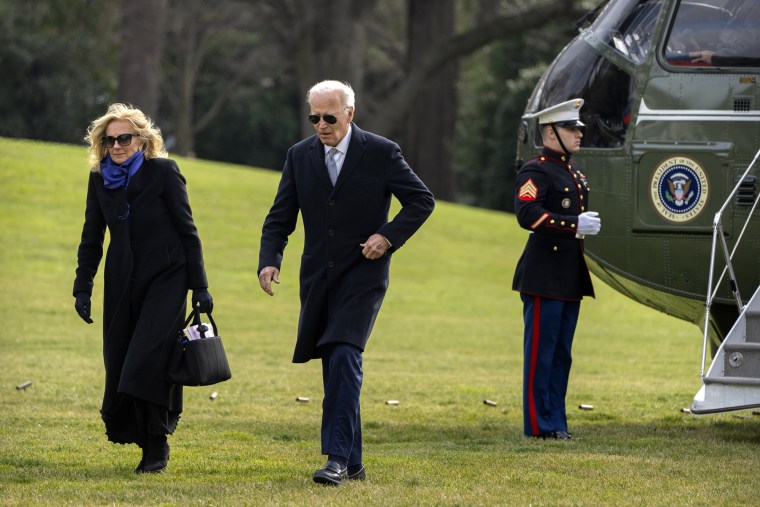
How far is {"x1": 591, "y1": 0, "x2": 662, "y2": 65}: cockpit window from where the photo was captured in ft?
30.3

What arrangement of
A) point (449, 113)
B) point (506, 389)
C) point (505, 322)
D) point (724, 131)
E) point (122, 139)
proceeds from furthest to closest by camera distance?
point (449, 113), point (505, 322), point (506, 389), point (724, 131), point (122, 139)

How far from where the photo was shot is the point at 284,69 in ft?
170

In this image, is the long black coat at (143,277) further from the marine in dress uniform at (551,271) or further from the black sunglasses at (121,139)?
the marine in dress uniform at (551,271)

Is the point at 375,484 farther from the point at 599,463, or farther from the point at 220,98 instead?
the point at 220,98

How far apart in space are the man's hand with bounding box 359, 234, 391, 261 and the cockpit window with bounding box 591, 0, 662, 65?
9.44 ft

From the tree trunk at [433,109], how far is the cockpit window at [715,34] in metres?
26.7

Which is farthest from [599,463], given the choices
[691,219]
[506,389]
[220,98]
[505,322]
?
[220,98]

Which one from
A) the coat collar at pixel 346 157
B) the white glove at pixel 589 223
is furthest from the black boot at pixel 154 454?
the white glove at pixel 589 223

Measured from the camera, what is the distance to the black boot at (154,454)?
292 inches

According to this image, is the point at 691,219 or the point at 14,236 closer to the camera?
the point at 691,219

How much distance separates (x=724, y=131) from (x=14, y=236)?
1766 centimetres

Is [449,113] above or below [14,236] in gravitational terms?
above

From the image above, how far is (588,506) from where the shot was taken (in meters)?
6.41

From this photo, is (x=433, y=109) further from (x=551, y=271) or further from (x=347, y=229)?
(x=347, y=229)
